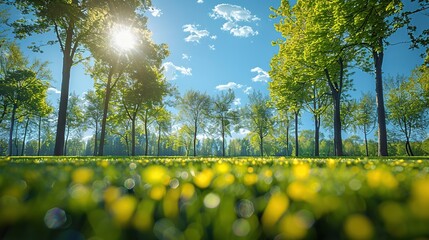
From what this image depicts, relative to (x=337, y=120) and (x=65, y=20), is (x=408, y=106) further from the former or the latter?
(x=65, y=20)

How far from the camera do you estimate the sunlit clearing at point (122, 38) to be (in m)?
18.3

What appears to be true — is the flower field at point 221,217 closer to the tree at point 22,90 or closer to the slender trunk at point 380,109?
the slender trunk at point 380,109

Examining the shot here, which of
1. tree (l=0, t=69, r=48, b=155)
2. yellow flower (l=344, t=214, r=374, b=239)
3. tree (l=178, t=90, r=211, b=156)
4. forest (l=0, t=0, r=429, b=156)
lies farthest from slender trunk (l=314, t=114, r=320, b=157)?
tree (l=0, t=69, r=48, b=155)

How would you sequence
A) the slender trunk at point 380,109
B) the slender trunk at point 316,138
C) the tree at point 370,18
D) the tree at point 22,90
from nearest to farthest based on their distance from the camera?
1. the tree at point 370,18
2. the slender trunk at point 380,109
3. the slender trunk at point 316,138
4. the tree at point 22,90

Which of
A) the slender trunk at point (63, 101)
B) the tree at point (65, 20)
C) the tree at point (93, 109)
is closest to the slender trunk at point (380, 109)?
the tree at point (65, 20)

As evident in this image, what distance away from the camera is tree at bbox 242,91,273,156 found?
142 feet

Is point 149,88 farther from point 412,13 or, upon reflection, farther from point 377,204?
point 377,204

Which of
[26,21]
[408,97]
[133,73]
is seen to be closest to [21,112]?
[133,73]

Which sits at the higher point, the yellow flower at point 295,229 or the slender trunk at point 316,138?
the slender trunk at point 316,138

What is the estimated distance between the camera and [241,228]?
0.89 meters

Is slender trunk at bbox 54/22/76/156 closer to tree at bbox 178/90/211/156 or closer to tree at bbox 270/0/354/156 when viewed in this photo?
tree at bbox 270/0/354/156

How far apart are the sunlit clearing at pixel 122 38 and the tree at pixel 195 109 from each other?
73.2 feet

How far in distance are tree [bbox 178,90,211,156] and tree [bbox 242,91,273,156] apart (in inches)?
286

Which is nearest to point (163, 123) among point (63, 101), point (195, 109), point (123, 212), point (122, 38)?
point (195, 109)
